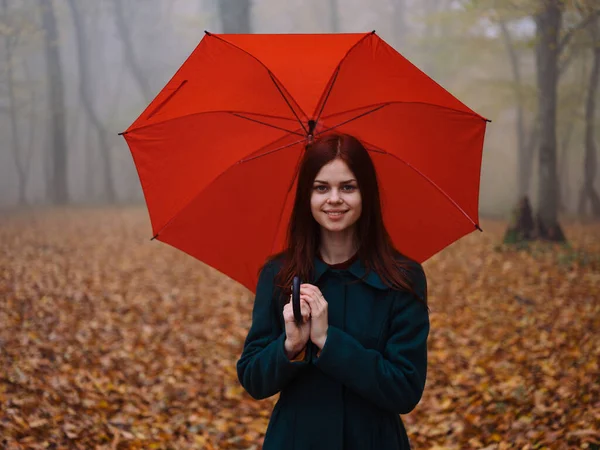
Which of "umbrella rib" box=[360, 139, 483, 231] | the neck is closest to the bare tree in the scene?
"umbrella rib" box=[360, 139, 483, 231]

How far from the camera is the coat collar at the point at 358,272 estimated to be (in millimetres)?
2127

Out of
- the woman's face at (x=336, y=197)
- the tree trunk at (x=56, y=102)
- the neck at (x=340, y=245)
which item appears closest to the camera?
the woman's face at (x=336, y=197)

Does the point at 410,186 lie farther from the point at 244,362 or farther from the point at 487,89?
the point at 487,89

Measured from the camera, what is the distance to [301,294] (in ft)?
6.63

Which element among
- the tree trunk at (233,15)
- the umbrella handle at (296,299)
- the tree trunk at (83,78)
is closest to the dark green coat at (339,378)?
the umbrella handle at (296,299)

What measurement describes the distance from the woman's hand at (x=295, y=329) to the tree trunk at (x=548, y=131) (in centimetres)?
1157

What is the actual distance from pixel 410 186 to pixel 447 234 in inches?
11.6

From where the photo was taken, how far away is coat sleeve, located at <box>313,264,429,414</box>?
1993mm

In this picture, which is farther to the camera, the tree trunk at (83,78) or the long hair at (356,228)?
the tree trunk at (83,78)

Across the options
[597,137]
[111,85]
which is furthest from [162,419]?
[111,85]

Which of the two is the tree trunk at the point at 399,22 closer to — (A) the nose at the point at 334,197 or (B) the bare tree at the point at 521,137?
(B) the bare tree at the point at 521,137

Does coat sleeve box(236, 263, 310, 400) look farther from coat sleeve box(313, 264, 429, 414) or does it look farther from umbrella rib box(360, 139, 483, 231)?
umbrella rib box(360, 139, 483, 231)

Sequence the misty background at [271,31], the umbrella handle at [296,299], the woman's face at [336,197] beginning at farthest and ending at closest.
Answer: the misty background at [271,31]
the woman's face at [336,197]
the umbrella handle at [296,299]

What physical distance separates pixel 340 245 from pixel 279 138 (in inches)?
25.3
